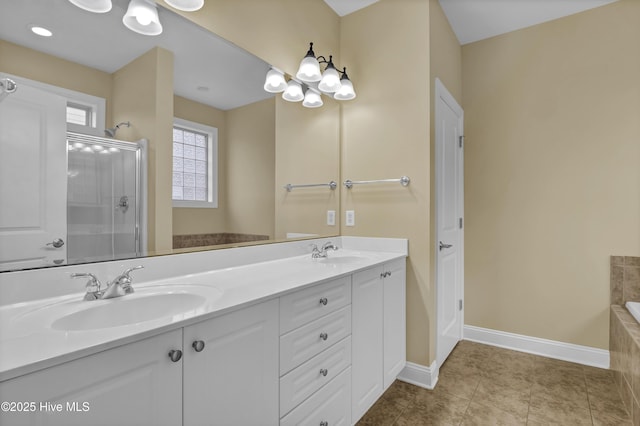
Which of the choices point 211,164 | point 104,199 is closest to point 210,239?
point 211,164

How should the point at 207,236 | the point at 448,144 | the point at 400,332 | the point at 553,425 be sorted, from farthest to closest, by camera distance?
1. the point at 448,144
2. the point at 400,332
3. the point at 553,425
4. the point at 207,236

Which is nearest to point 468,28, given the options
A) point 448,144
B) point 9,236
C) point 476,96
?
point 476,96

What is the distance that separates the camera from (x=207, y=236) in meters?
1.48

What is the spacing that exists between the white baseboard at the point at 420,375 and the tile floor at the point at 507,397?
4 cm

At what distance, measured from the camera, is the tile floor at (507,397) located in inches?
68.5

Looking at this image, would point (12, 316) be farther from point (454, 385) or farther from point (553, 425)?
point (553, 425)

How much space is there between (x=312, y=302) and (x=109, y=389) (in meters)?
0.72

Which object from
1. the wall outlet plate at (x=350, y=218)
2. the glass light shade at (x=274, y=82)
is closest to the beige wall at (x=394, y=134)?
the wall outlet plate at (x=350, y=218)

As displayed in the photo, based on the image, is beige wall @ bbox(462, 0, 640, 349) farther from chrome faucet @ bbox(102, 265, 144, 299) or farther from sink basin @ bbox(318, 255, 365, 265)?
chrome faucet @ bbox(102, 265, 144, 299)

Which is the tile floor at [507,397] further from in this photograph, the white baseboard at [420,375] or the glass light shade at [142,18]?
the glass light shade at [142,18]

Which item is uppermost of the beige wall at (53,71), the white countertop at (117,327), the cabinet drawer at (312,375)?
the beige wall at (53,71)

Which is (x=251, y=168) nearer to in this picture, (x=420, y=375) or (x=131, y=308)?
(x=131, y=308)

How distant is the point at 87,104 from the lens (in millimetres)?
1042

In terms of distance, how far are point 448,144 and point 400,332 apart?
4.74 ft
